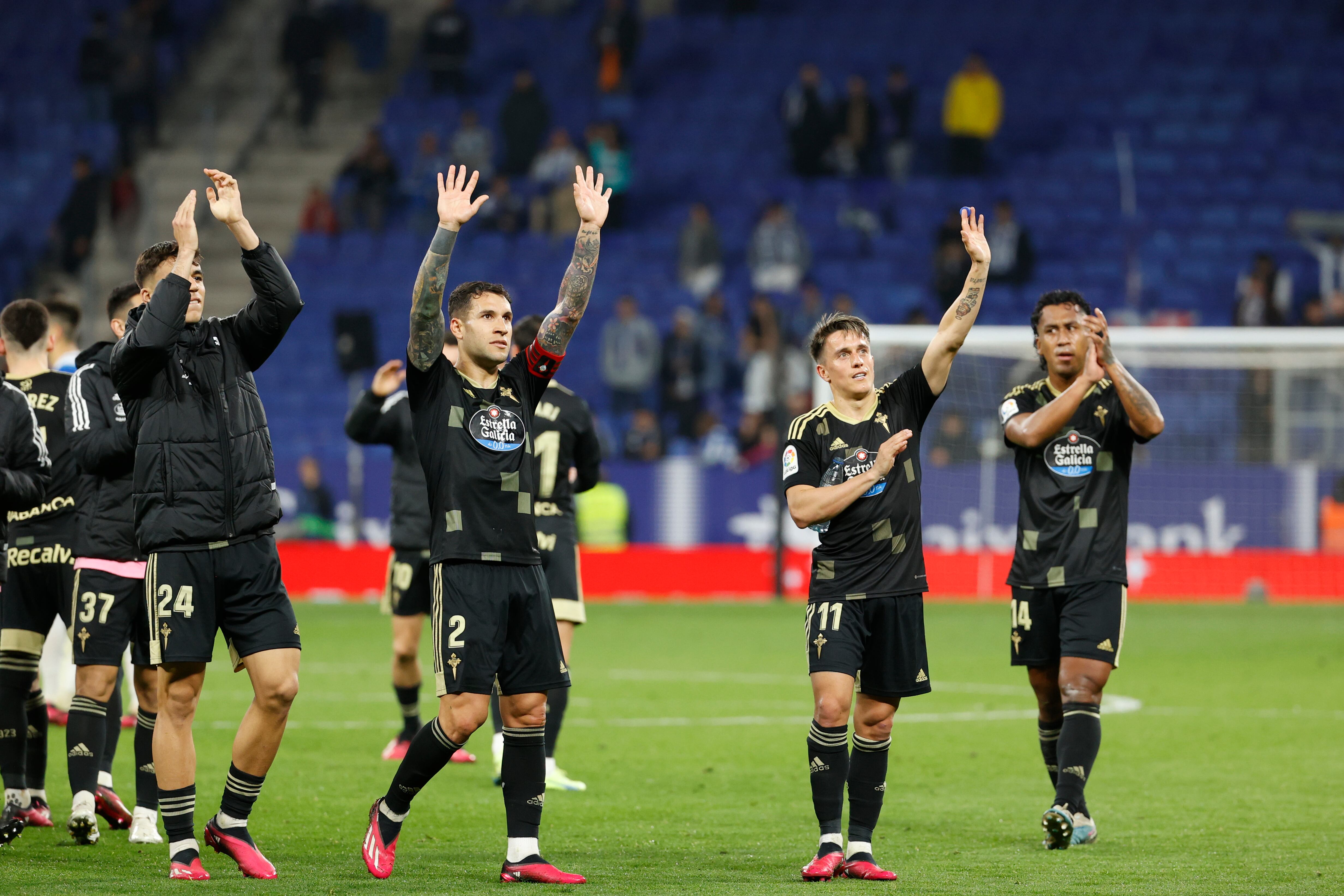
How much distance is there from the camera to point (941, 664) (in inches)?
592

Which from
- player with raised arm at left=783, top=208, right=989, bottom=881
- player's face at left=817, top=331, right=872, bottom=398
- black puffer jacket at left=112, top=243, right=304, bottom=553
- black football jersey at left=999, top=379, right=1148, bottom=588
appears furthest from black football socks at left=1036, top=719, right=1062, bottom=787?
black puffer jacket at left=112, top=243, right=304, bottom=553

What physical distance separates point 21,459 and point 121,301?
950mm

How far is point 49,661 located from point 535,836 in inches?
246

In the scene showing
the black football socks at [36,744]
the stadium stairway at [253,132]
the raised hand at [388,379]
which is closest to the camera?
the black football socks at [36,744]

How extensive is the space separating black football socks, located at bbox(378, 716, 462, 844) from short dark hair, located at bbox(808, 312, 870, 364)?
7.06 feet

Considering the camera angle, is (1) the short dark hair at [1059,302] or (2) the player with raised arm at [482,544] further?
(1) the short dark hair at [1059,302]

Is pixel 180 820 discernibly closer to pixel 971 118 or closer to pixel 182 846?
pixel 182 846

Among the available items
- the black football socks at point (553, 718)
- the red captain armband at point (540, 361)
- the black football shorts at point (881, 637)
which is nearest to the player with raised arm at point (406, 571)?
the black football socks at point (553, 718)

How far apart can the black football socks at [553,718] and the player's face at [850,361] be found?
2953mm

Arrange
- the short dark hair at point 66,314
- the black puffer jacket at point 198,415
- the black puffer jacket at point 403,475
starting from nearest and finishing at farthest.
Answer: the black puffer jacket at point 198,415 → the short dark hair at point 66,314 → the black puffer jacket at point 403,475

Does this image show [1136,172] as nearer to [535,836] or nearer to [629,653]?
[629,653]

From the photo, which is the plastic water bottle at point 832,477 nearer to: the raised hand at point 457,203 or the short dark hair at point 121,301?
the raised hand at point 457,203

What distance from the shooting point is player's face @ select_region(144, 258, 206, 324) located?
6.61 metres

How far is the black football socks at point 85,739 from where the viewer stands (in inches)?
294
